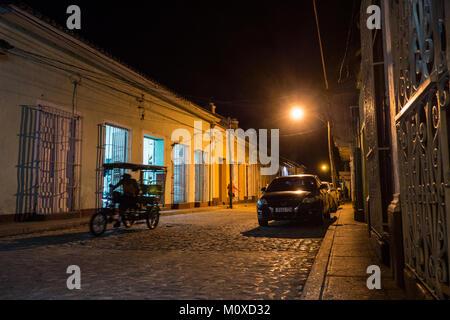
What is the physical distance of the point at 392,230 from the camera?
156 inches

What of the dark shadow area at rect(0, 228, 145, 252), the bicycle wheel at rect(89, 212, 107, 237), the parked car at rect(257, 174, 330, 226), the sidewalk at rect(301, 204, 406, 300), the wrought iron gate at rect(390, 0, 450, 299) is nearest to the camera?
the wrought iron gate at rect(390, 0, 450, 299)

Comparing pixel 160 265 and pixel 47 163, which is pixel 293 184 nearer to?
pixel 160 265

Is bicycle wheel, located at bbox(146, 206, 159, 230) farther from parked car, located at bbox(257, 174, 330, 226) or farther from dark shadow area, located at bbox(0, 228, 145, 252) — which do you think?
parked car, located at bbox(257, 174, 330, 226)

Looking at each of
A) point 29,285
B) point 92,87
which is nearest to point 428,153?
point 29,285

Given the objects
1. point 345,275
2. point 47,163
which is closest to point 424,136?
point 345,275

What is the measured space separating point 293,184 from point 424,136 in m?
9.72

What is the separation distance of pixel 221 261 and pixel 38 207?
8.68m

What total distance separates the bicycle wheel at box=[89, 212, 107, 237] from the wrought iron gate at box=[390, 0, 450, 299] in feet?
24.5

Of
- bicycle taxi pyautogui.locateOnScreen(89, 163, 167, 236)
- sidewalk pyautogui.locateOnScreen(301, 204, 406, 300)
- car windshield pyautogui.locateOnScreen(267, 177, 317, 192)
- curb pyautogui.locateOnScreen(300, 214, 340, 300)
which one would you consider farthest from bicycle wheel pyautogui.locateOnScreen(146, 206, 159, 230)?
curb pyautogui.locateOnScreen(300, 214, 340, 300)

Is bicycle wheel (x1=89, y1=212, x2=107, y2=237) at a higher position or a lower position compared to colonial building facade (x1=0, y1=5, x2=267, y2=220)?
lower

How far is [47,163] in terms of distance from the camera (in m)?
12.4

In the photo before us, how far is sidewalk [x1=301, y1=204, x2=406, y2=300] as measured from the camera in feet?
12.2

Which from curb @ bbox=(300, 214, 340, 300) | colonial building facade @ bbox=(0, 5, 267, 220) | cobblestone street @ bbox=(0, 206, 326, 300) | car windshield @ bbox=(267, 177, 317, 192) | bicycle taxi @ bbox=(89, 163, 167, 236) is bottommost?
cobblestone street @ bbox=(0, 206, 326, 300)

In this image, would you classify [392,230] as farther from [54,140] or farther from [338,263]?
[54,140]
